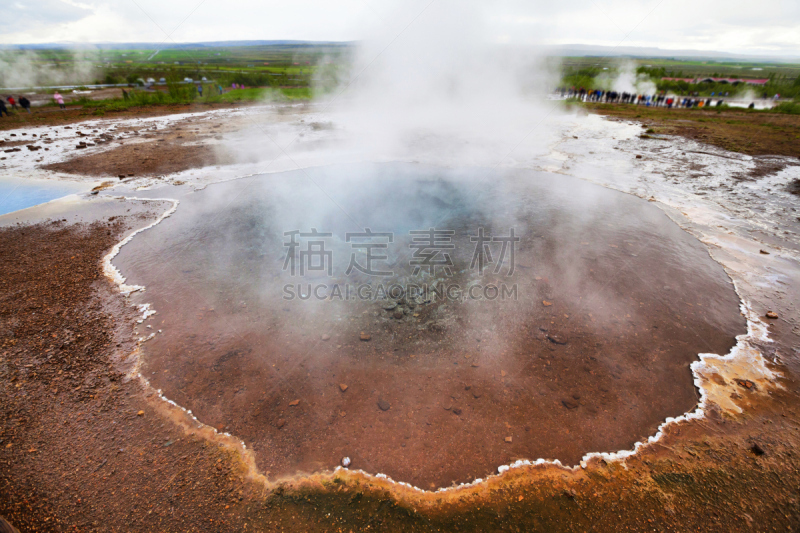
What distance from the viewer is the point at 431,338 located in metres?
4.86

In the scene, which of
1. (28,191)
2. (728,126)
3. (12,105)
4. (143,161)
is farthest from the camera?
(12,105)

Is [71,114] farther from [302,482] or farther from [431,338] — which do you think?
[302,482]

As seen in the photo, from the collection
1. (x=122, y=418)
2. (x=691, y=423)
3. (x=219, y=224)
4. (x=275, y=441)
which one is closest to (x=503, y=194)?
(x=691, y=423)

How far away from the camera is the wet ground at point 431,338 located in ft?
11.9

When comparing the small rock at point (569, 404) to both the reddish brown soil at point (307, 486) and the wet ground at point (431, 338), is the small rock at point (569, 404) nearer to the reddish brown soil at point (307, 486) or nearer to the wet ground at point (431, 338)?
the wet ground at point (431, 338)

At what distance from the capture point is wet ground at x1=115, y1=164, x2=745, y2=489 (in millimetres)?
3615

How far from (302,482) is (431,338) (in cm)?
243

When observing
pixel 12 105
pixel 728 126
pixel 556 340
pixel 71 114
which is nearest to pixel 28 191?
pixel 556 340

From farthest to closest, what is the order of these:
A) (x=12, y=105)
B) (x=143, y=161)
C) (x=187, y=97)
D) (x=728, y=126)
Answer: (x=187, y=97)
(x=12, y=105)
(x=728, y=126)
(x=143, y=161)

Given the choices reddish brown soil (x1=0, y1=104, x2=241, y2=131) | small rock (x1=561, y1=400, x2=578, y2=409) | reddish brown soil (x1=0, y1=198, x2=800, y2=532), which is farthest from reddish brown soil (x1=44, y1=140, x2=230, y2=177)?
small rock (x1=561, y1=400, x2=578, y2=409)

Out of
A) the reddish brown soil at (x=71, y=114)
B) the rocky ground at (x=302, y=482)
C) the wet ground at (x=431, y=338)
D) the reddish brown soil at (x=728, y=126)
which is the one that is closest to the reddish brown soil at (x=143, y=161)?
the wet ground at (x=431, y=338)

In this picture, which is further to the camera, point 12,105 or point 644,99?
point 644,99

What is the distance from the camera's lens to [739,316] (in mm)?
5344

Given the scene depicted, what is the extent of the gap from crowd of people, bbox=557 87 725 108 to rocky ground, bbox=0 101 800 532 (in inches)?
1480
